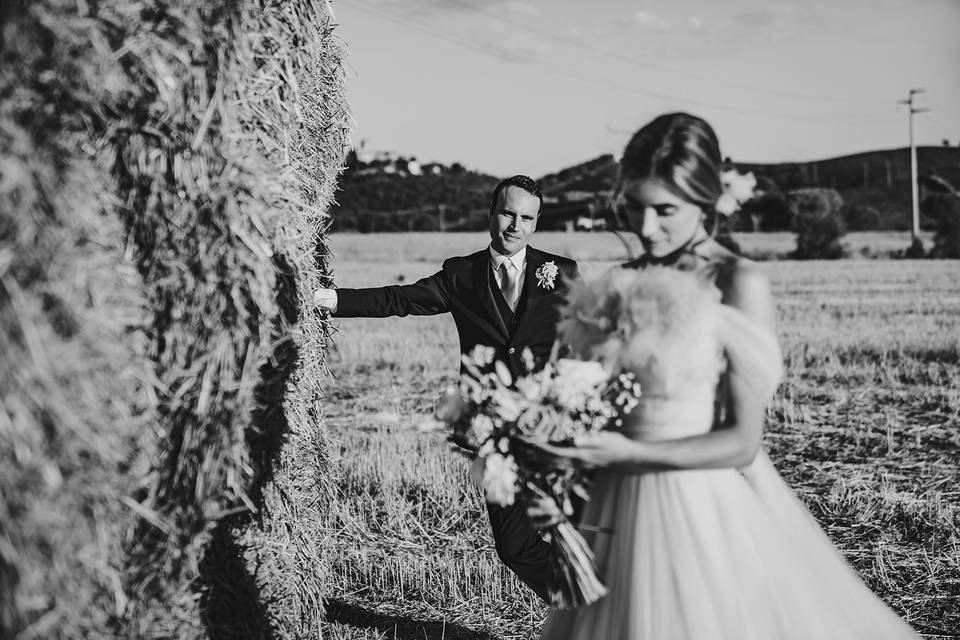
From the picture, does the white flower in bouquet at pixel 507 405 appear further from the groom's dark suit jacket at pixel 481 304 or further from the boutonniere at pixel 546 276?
the boutonniere at pixel 546 276

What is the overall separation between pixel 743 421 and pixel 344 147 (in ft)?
10.8

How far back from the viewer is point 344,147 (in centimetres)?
546

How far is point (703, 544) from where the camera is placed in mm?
2902

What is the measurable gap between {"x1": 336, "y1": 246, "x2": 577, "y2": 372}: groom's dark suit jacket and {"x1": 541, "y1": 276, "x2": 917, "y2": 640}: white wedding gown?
1868 mm

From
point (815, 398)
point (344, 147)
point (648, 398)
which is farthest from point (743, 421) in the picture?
point (815, 398)

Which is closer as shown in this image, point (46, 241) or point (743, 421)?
point (46, 241)

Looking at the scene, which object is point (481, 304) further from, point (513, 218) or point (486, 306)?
point (513, 218)

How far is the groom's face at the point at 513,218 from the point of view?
5051mm

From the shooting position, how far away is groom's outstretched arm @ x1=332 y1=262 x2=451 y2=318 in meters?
4.94

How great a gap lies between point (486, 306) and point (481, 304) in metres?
0.04

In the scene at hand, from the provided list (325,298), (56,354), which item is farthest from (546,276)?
(56,354)

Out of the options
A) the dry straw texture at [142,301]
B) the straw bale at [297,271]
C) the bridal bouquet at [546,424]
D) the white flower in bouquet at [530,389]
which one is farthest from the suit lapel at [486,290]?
the white flower in bouquet at [530,389]

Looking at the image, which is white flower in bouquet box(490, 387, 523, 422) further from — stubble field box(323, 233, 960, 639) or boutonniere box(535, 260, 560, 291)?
boutonniere box(535, 260, 560, 291)

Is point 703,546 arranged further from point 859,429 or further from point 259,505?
point 859,429
